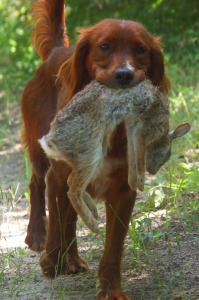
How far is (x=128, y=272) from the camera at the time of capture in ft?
13.9

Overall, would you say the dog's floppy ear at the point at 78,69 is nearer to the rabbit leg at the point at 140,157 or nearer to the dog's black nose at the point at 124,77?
the dog's black nose at the point at 124,77

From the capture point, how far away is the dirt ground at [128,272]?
3898 mm

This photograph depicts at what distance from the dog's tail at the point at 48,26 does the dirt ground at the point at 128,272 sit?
1052 mm

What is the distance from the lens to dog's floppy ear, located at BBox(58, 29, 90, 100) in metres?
3.93

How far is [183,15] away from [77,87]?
5461mm

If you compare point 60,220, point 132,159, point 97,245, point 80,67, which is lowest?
point 97,245

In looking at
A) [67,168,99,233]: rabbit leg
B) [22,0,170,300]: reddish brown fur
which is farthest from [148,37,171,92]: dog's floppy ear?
[67,168,99,233]: rabbit leg

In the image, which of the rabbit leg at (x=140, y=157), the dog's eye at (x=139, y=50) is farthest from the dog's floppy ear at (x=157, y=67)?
the rabbit leg at (x=140, y=157)

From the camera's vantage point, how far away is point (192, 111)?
634 cm

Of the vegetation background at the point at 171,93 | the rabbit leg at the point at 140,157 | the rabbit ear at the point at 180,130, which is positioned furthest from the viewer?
the vegetation background at the point at 171,93

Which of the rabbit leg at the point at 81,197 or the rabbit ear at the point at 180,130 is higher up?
the rabbit ear at the point at 180,130

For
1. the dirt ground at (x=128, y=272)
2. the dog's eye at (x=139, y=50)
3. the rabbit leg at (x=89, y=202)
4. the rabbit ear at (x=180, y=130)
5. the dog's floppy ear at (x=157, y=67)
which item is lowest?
the dirt ground at (x=128, y=272)

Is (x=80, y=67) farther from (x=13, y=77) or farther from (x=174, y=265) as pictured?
(x=13, y=77)

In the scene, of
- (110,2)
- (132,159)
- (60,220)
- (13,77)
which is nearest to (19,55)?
(13,77)
